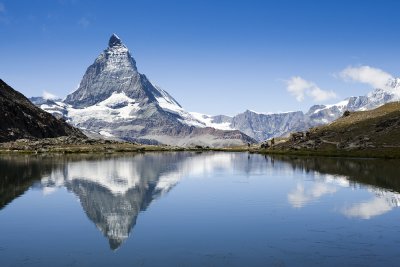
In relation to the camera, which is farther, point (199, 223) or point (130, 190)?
point (130, 190)

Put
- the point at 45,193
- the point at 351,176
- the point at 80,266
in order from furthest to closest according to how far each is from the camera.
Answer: the point at 351,176 < the point at 45,193 < the point at 80,266

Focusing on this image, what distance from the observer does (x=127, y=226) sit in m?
66.0

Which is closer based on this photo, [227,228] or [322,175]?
[227,228]

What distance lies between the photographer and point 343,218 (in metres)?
72.3

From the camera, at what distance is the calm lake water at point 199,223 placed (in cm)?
4909

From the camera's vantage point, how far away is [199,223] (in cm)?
6781

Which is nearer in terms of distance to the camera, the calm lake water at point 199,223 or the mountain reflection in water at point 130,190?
the calm lake water at point 199,223

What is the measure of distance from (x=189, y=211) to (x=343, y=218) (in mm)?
25414

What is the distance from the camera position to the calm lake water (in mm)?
49094

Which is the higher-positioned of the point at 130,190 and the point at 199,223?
the point at 130,190

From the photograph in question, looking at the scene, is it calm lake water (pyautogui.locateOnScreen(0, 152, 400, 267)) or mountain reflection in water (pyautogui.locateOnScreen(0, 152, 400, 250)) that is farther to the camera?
mountain reflection in water (pyautogui.locateOnScreen(0, 152, 400, 250))

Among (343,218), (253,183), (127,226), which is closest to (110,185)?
(253,183)

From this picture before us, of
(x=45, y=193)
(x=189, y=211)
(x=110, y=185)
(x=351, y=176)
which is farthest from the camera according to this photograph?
(x=351, y=176)

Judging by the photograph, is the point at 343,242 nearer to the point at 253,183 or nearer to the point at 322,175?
the point at 253,183
